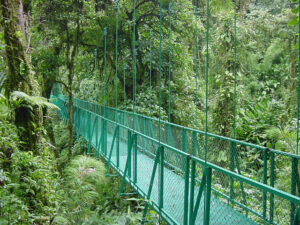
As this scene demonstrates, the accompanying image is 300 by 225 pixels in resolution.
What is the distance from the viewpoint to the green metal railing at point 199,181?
1.83m

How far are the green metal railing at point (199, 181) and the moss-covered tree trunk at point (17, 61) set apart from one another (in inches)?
38.7

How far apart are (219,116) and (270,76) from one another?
3.62 m

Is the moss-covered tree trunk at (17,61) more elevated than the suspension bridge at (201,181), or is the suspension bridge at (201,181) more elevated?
the moss-covered tree trunk at (17,61)

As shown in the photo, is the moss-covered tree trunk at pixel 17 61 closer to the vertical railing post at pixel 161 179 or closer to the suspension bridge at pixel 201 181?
the suspension bridge at pixel 201 181

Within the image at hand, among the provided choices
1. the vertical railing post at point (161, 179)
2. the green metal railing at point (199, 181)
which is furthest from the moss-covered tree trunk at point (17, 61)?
the vertical railing post at point (161, 179)

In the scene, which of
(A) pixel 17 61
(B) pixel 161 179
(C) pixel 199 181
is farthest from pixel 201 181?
(A) pixel 17 61

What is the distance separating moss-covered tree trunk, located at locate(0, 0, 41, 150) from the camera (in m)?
3.07

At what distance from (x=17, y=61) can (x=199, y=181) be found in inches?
79.7

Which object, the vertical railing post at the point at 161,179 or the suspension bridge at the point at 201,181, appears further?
the vertical railing post at the point at 161,179

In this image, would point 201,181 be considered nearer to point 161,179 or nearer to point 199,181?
point 161,179

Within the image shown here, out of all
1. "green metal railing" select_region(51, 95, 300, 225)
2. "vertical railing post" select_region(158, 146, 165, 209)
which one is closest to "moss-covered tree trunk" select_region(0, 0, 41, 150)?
"green metal railing" select_region(51, 95, 300, 225)

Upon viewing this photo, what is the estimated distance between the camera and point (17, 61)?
10.4ft

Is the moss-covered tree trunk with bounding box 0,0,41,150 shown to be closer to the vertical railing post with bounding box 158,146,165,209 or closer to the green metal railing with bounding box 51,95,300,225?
the green metal railing with bounding box 51,95,300,225

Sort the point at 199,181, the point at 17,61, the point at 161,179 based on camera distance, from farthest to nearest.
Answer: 1. the point at 17,61
2. the point at 199,181
3. the point at 161,179
